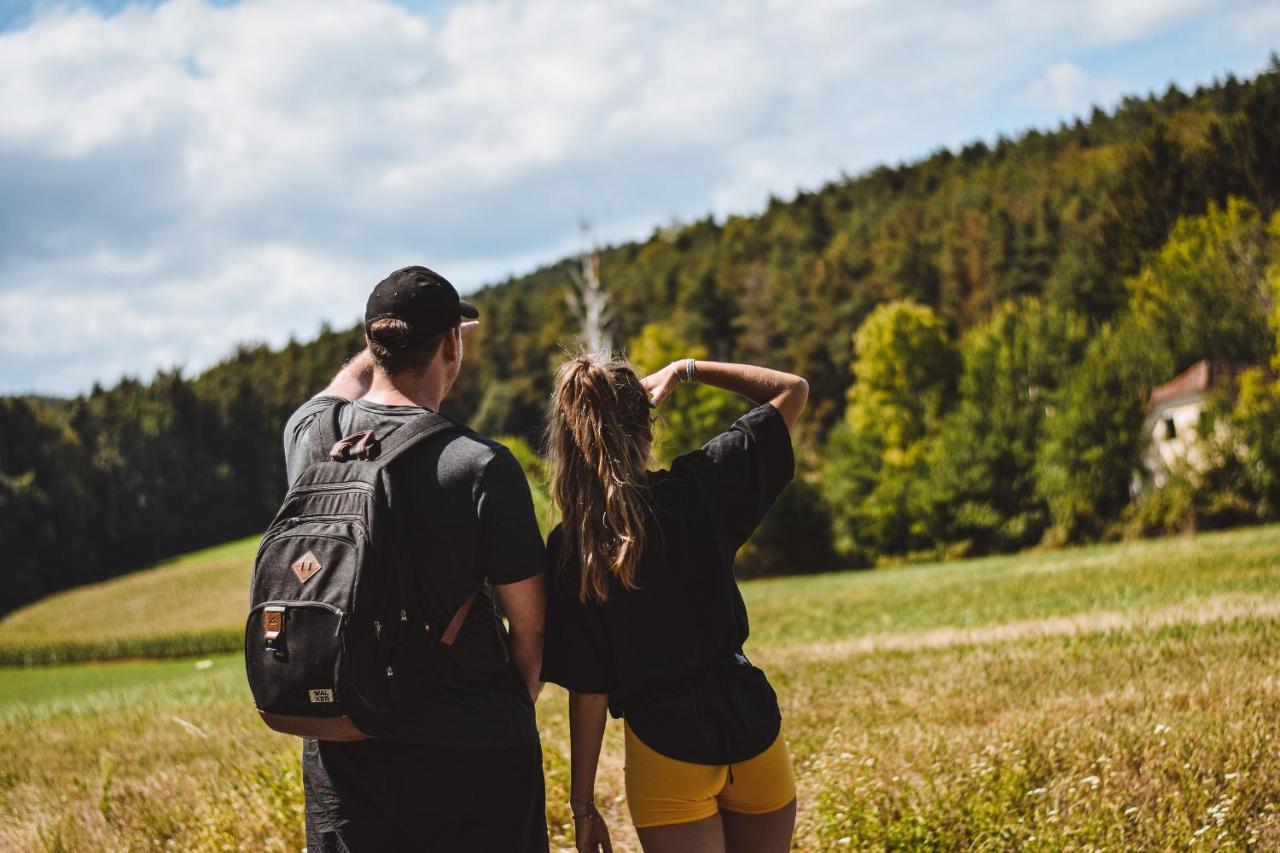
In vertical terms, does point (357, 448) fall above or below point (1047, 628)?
above

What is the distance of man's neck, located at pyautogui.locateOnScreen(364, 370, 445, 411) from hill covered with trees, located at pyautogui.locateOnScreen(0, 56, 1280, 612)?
3298cm

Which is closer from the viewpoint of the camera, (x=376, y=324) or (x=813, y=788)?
(x=376, y=324)

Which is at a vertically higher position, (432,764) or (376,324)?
(376,324)

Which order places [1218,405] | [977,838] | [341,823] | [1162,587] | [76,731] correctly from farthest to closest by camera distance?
1. [1218,405]
2. [1162,587]
3. [76,731]
4. [977,838]
5. [341,823]

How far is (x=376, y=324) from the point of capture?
118 inches

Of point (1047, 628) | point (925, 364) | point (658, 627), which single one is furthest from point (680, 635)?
point (925, 364)

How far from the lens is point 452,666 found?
2.89 m

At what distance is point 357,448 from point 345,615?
19.1 inches

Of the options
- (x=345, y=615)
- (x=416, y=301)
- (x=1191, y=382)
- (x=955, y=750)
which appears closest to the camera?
(x=345, y=615)

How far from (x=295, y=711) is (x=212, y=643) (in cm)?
4439

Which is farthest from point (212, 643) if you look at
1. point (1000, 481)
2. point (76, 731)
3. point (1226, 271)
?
point (1226, 271)

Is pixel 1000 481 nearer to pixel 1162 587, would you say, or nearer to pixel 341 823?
pixel 1162 587

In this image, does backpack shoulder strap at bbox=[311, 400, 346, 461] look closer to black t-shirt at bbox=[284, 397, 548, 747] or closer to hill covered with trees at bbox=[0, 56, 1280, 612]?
black t-shirt at bbox=[284, 397, 548, 747]

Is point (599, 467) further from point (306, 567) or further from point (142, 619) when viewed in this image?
point (142, 619)
